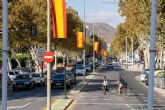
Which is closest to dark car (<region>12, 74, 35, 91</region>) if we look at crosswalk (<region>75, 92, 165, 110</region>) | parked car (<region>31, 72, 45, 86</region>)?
parked car (<region>31, 72, 45, 86</region>)

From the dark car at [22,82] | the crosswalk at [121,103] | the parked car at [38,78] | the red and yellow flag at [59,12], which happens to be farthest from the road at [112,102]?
the parked car at [38,78]

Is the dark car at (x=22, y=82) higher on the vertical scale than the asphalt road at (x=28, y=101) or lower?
higher

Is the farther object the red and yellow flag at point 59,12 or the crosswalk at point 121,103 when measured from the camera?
the crosswalk at point 121,103

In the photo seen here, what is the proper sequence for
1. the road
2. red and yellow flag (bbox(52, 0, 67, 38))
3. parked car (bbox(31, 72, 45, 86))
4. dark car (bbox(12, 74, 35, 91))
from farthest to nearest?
parked car (bbox(31, 72, 45, 86)), dark car (bbox(12, 74, 35, 91)), the road, red and yellow flag (bbox(52, 0, 67, 38))

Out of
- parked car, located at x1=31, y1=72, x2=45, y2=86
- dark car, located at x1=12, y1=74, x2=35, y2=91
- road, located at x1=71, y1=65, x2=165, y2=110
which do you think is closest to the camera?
road, located at x1=71, y1=65, x2=165, y2=110

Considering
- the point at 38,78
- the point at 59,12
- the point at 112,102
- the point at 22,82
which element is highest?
the point at 59,12

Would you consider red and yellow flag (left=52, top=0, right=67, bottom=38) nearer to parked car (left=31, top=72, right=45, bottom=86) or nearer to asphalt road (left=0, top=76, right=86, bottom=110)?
asphalt road (left=0, top=76, right=86, bottom=110)

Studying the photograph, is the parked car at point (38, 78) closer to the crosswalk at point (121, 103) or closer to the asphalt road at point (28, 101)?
the asphalt road at point (28, 101)

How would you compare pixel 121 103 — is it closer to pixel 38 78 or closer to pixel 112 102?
pixel 112 102

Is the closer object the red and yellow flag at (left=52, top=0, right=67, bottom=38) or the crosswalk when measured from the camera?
the red and yellow flag at (left=52, top=0, right=67, bottom=38)

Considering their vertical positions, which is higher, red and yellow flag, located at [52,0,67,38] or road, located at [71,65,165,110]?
red and yellow flag, located at [52,0,67,38]

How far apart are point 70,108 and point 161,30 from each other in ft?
30.0

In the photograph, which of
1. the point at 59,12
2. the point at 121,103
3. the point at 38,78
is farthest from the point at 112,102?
the point at 38,78

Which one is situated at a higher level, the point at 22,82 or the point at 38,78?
the point at 38,78
